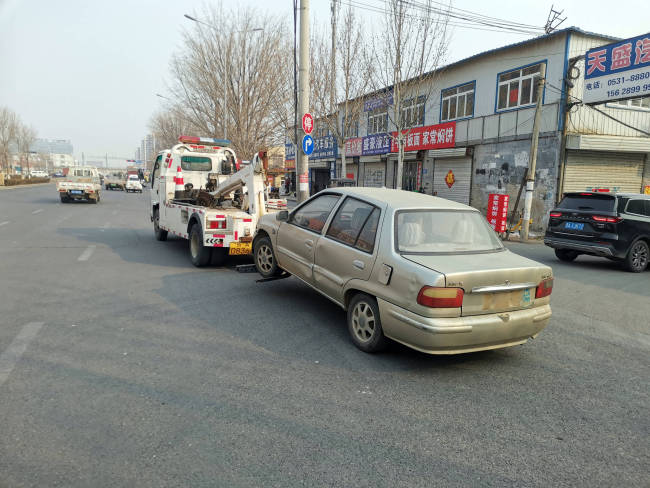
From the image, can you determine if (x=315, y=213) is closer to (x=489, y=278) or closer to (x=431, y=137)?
(x=489, y=278)

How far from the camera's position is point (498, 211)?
15062mm

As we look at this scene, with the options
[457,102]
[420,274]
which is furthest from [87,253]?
[457,102]

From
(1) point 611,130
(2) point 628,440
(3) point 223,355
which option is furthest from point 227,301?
(1) point 611,130

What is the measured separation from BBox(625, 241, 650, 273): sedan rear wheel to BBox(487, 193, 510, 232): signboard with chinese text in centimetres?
540

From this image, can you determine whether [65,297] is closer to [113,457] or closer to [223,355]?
[223,355]

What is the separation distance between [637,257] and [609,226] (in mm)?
987

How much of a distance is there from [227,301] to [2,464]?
3598 mm

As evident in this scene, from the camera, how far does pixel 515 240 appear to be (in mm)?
15102

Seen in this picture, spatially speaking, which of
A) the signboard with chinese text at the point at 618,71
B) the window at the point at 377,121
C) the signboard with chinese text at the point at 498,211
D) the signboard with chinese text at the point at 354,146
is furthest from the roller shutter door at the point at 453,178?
the signboard with chinese text at the point at 354,146

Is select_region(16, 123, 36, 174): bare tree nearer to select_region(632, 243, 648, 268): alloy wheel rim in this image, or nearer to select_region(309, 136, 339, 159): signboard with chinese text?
select_region(309, 136, 339, 159): signboard with chinese text

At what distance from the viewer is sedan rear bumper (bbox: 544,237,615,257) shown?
30.7ft

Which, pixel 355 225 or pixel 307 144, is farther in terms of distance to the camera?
pixel 307 144

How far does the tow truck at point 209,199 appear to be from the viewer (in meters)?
8.04

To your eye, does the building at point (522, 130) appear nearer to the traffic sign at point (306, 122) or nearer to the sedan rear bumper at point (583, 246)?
the sedan rear bumper at point (583, 246)
